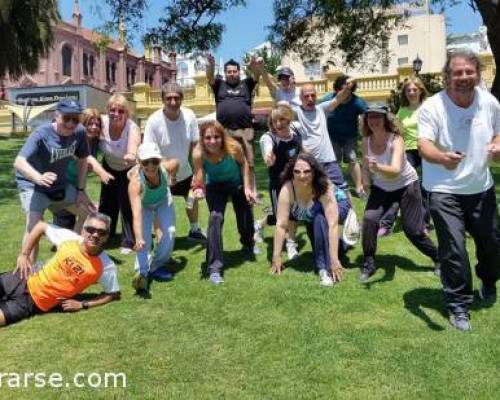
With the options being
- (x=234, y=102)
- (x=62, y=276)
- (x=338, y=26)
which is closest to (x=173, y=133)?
(x=234, y=102)

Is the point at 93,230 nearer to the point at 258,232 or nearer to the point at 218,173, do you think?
the point at 218,173

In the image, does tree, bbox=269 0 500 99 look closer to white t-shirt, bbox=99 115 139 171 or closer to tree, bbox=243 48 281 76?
tree, bbox=243 48 281 76

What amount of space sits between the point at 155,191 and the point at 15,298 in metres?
1.65

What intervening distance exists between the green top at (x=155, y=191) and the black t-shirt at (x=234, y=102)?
2.99 m

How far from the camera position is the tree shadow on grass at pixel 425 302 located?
474 cm

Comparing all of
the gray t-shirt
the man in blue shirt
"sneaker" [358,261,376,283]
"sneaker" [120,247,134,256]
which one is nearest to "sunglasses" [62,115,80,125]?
the gray t-shirt

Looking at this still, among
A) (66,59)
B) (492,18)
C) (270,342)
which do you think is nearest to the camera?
(270,342)

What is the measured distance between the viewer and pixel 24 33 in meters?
22.6

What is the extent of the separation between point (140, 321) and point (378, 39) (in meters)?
15.6

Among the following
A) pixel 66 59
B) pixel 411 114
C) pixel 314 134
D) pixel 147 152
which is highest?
pixel 66 59

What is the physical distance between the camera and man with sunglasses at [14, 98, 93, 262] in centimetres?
560

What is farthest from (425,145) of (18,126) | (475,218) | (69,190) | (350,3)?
(18,126)

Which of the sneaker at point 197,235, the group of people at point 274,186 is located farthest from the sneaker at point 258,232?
the sneaker at point 197,235

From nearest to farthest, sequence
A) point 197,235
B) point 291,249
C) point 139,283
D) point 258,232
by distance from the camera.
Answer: point 139,283, point 291,249, point 258,232, point 197,235
